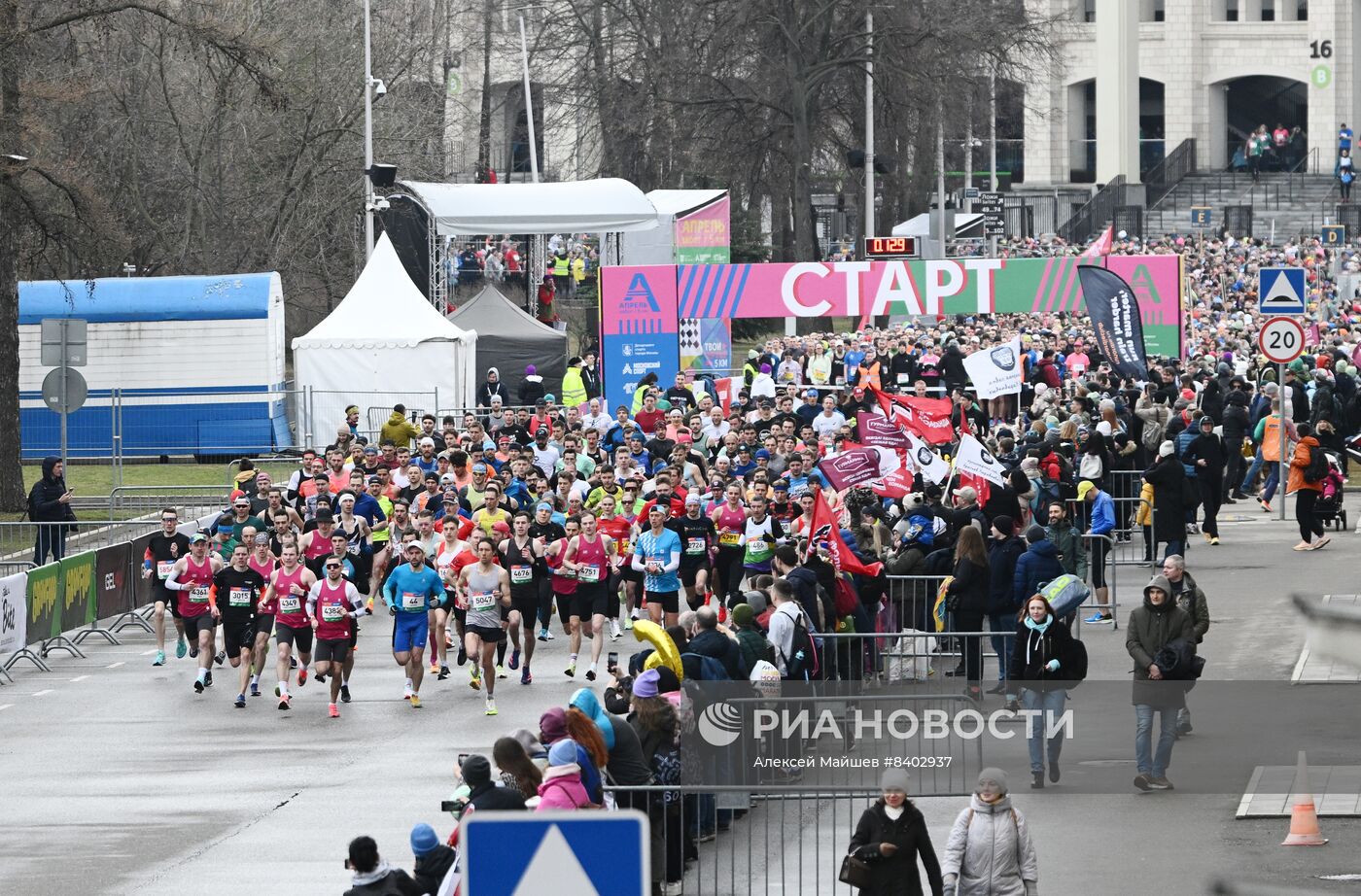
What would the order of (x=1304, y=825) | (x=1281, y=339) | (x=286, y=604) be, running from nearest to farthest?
(x=1304, y=825)
(x=286, y=604)
(x=1281, y=339)

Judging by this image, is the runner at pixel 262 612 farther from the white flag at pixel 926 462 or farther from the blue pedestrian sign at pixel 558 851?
the blue pedestrian sign at pixel 558 851

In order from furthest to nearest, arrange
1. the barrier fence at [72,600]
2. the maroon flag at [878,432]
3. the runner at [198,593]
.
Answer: the maroon flag at [878,432] → the barrier fence at [72,600] → the runner at [198,593]

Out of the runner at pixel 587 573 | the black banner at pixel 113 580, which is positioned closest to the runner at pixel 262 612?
the runner at pixel 587 573

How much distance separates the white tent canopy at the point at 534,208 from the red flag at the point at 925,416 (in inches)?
706

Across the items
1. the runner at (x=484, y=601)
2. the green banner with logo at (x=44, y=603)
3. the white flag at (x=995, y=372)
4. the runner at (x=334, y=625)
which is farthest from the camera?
the white flag at (x=995, y=372)

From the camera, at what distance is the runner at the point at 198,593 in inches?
764

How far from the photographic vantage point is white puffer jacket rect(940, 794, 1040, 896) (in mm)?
10844

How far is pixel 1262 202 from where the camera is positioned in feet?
291

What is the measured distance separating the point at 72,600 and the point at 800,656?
9.81 metres

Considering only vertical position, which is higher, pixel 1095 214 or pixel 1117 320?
pixel 1095 214

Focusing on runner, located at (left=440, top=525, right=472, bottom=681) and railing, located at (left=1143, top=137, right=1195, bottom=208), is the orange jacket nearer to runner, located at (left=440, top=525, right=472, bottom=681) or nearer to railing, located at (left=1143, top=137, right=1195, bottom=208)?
runner, located at (left=440, top=525, right=472, bottom=681)

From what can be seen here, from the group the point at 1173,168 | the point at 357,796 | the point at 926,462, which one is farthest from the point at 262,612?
the point at 1173,168

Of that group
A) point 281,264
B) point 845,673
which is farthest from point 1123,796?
point 281,264

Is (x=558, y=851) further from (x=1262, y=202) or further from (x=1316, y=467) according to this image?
(x=1262, y=202)
